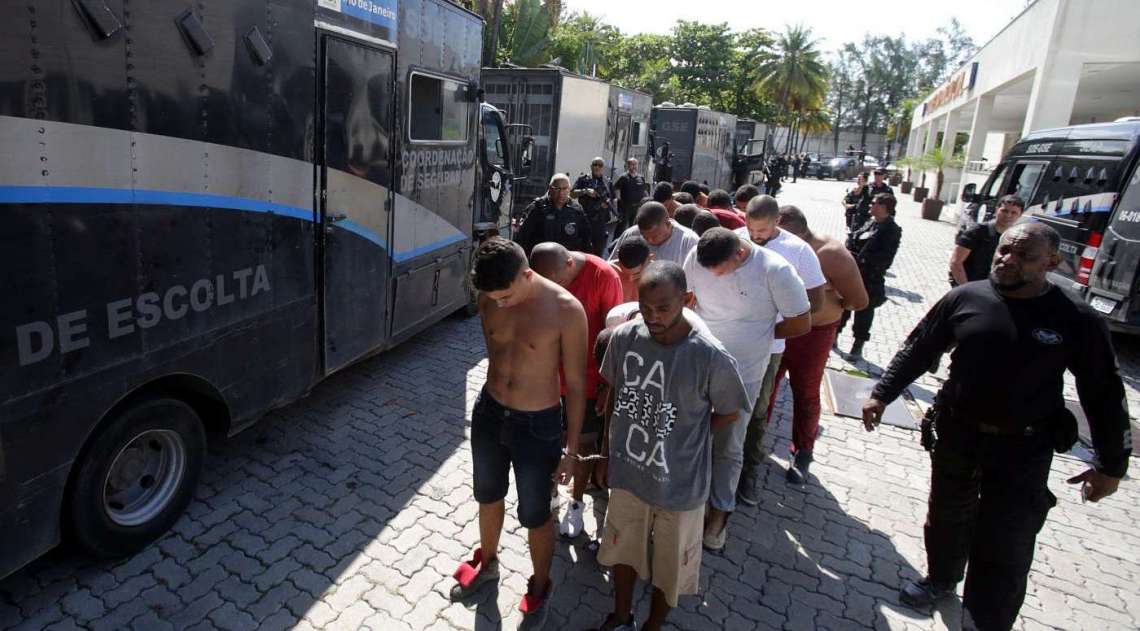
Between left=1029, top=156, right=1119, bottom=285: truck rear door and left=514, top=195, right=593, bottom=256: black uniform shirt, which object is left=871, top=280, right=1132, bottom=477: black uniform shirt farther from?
left=1029, top=156, right=1119, bottom=285: truck rear door

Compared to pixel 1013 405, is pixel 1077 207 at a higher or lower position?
higher

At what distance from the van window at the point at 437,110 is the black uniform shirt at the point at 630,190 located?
18.5ft

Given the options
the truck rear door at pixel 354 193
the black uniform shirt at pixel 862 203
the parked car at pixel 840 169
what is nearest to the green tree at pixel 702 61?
the parked car at pixel 840 169

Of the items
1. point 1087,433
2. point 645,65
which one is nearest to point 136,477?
point 1087,433

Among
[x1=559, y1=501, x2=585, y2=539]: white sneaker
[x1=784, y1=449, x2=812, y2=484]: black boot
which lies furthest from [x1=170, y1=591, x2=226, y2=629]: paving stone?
[x1=784, y1=449, x2=812, y2=484]: black boot

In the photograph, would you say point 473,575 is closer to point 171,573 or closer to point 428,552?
point 428,552

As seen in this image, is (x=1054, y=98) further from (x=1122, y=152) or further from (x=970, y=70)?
(x=970, y=70)

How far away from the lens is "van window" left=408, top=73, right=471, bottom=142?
17.8 ft

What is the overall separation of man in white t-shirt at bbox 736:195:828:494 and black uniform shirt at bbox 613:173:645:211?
25.0 ft

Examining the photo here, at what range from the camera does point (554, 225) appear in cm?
648

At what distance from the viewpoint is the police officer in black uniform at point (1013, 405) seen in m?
2.64

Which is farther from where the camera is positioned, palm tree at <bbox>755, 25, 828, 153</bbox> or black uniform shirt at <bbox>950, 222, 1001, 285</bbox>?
palm tree at <bbox>755, 25, 828, 153</bbox>

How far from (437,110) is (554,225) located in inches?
60.6

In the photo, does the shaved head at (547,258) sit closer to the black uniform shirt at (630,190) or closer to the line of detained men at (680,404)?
the line of detained men at (680,404)
